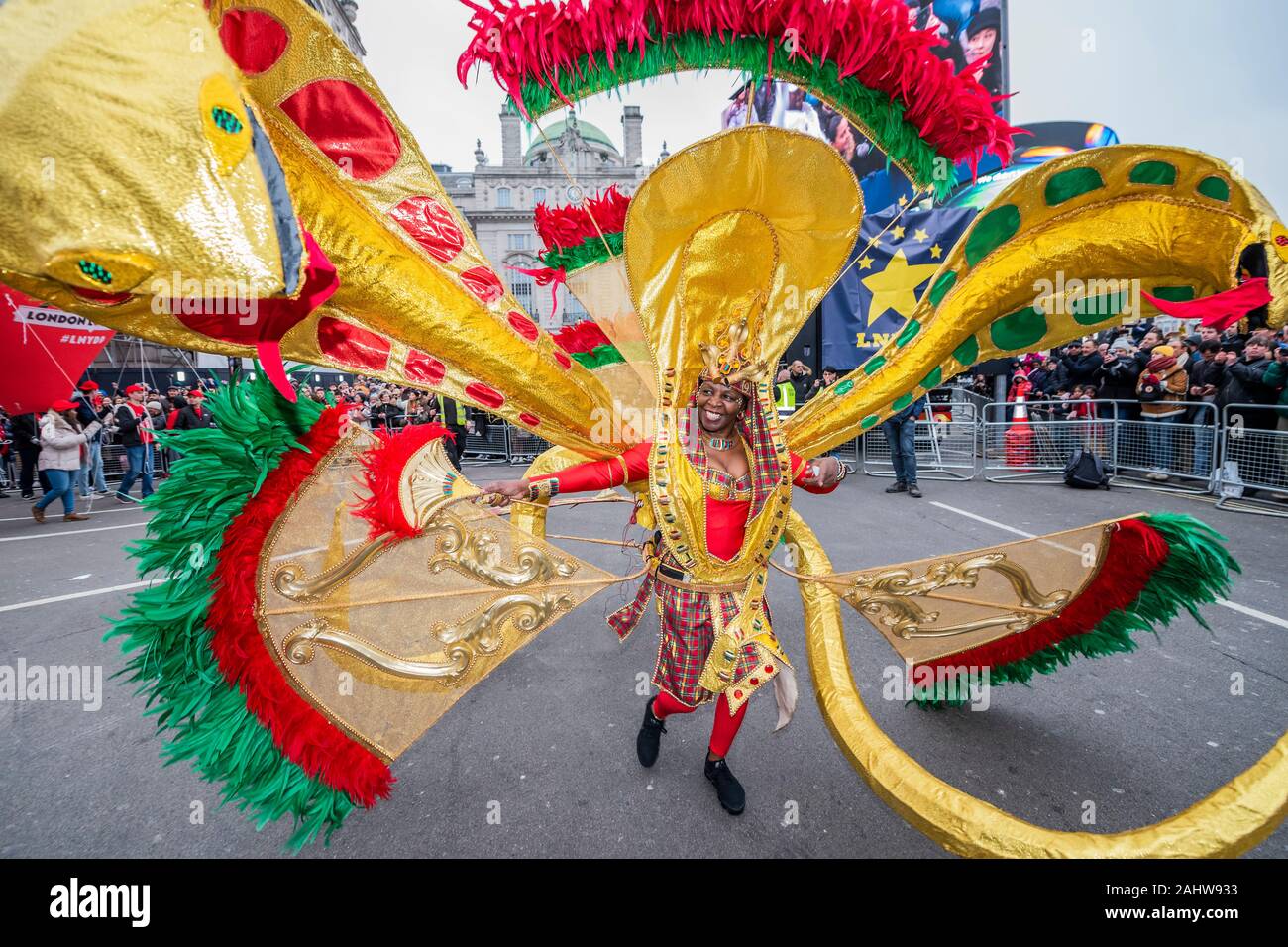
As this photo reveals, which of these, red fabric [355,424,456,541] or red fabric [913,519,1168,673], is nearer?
red fabric [355,424,456,541]

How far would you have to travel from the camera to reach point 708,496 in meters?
2.08

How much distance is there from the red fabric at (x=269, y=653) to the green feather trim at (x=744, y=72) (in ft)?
4.20

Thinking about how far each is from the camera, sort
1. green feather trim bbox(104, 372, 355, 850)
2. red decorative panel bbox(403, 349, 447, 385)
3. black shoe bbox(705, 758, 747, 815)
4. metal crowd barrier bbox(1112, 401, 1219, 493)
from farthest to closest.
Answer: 1. metal crowd barrier bbox(1112, 401, 1219, 493)
2. black shoe bbox(705, 758, 747, 815)
3. red decorative panel bbox(403, 349, 447, 385)
4. green feather trim bbox(104, 372, 355, 850)

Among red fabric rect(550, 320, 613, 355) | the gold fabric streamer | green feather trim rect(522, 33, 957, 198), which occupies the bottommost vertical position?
the gold fabric streamer

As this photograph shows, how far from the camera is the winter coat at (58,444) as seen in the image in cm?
695

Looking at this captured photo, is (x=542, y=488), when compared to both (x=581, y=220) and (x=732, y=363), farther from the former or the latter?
(x=581, y=220)

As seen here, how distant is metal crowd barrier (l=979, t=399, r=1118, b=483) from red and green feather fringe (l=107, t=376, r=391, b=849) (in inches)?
374

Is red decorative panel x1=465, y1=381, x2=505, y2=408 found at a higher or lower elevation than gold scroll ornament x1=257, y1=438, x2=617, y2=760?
higher

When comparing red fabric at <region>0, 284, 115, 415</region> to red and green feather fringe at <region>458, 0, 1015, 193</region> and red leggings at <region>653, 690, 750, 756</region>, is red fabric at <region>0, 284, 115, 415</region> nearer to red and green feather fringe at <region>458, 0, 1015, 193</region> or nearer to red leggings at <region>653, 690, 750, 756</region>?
red and green feather fringe at <region>458, 0, 1015, 193</region>

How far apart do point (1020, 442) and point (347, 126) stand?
9973 mm

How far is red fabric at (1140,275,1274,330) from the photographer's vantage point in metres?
1.51

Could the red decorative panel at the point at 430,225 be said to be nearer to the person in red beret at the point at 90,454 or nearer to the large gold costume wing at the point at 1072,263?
the large gold costume wing at the point at 1072,263

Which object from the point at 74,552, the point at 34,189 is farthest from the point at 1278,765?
the point at 74,552

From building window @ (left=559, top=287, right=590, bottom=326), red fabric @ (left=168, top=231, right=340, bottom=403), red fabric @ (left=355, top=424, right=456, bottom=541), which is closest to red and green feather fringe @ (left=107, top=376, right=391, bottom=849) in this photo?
red fabric @ (left=355, top=424, right=456, bottom=541)
